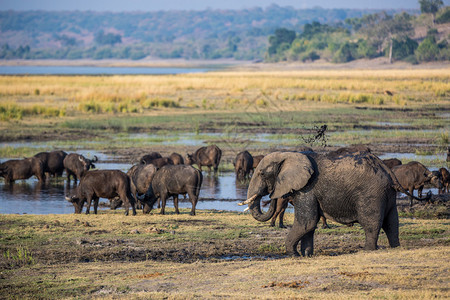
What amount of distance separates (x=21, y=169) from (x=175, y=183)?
24.7ft

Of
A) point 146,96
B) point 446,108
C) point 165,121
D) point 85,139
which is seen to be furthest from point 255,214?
point 146,96

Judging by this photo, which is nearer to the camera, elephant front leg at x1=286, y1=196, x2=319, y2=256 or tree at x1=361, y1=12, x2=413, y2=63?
elephant front leg at x1=286, y1=196, x2=319, y2=256

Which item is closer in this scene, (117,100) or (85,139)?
(85,139)

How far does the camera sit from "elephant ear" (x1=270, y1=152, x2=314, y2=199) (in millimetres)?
9891

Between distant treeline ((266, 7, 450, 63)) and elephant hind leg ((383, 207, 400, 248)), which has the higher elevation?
distant treeline ((266, 7, 450, 63))

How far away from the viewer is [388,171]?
10.0 m

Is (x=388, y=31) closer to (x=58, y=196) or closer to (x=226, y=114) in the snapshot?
(x=226, y=114)

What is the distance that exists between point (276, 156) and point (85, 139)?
20761mm

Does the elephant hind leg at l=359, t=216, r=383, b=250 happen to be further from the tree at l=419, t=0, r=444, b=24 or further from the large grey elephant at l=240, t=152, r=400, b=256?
the tree at l=419, t=0, r=444, b=24

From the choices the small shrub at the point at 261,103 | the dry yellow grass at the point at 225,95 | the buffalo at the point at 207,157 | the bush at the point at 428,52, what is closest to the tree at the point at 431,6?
the bush at the point at 428,52

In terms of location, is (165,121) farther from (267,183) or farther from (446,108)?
(267,183)

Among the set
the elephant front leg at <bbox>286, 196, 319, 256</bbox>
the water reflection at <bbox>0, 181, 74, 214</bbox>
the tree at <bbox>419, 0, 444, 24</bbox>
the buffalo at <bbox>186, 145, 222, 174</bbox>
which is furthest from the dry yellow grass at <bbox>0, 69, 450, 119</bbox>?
the tree at <bbox>419, 0, 444, 24</bbox>

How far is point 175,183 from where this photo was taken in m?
15.2

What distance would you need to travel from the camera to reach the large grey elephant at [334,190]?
32.4 ft
